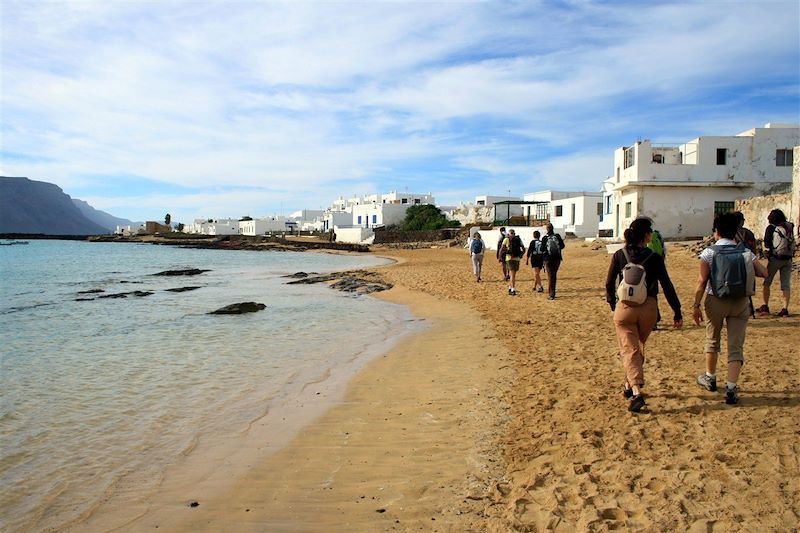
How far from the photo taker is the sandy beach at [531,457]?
3.61 meters

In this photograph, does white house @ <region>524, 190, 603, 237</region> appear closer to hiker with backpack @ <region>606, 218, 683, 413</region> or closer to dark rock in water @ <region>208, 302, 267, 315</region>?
dark rock in water @ <region>208, 302, 267, 315</region>

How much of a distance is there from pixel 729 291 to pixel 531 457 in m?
2.46

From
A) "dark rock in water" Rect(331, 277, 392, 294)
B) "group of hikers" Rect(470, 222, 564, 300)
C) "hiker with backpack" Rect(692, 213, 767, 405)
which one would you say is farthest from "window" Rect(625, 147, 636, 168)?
"hiker with backpack" Rect(692, 213, 767, 405)

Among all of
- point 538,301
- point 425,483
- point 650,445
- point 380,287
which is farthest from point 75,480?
point 380,287

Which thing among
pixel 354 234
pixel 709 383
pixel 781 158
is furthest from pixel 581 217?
pixel 709 383

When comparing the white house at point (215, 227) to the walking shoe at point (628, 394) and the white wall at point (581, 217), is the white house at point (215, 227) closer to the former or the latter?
the white wall at point (581, 217)

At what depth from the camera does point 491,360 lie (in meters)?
8.14

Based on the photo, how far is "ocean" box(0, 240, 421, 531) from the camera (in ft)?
16.4

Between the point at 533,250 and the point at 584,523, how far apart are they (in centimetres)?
1116

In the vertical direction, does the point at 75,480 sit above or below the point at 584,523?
below

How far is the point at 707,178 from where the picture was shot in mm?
29516

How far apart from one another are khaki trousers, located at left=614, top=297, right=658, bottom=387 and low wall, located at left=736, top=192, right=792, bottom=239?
17703 millimetres

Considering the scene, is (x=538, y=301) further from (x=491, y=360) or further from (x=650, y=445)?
(x=650, y=445)

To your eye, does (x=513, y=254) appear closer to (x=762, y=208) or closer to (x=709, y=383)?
(x=709, y=383)
